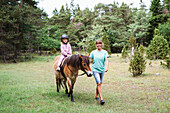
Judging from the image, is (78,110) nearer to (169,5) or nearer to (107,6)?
(169,5)

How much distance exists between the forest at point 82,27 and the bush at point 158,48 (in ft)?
2.27

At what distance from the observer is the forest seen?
803 inches

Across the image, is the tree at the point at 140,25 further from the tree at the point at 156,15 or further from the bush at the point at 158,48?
the bush at the point at 158,48

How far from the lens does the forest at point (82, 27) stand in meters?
20.4

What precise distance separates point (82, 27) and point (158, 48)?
24606 millimetres

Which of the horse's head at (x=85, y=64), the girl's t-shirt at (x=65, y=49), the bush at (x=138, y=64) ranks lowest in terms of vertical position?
the bush at (x=138, y=64)

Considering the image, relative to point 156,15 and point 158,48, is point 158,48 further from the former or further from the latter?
point 156,15

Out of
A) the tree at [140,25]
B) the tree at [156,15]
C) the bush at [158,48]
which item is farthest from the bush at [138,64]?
the tree at [156,15]

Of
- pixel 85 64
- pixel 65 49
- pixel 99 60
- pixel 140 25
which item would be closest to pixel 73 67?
pixel 85 64

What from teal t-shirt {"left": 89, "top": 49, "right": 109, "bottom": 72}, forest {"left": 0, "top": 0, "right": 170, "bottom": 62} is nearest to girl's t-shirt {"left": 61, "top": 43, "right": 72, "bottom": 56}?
teal t-shirt {"left": 89, "top": 49, "right": 109, "bottom": 72}

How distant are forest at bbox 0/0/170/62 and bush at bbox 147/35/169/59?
27.2 inches

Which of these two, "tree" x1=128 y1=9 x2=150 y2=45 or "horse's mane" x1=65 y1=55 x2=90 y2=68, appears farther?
"tree" x1=128 y1=9 x2=150 y2=45

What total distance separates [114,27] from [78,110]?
3631 cm

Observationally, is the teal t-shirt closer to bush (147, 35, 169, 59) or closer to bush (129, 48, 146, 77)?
bush (129, 48, 146, 77)
